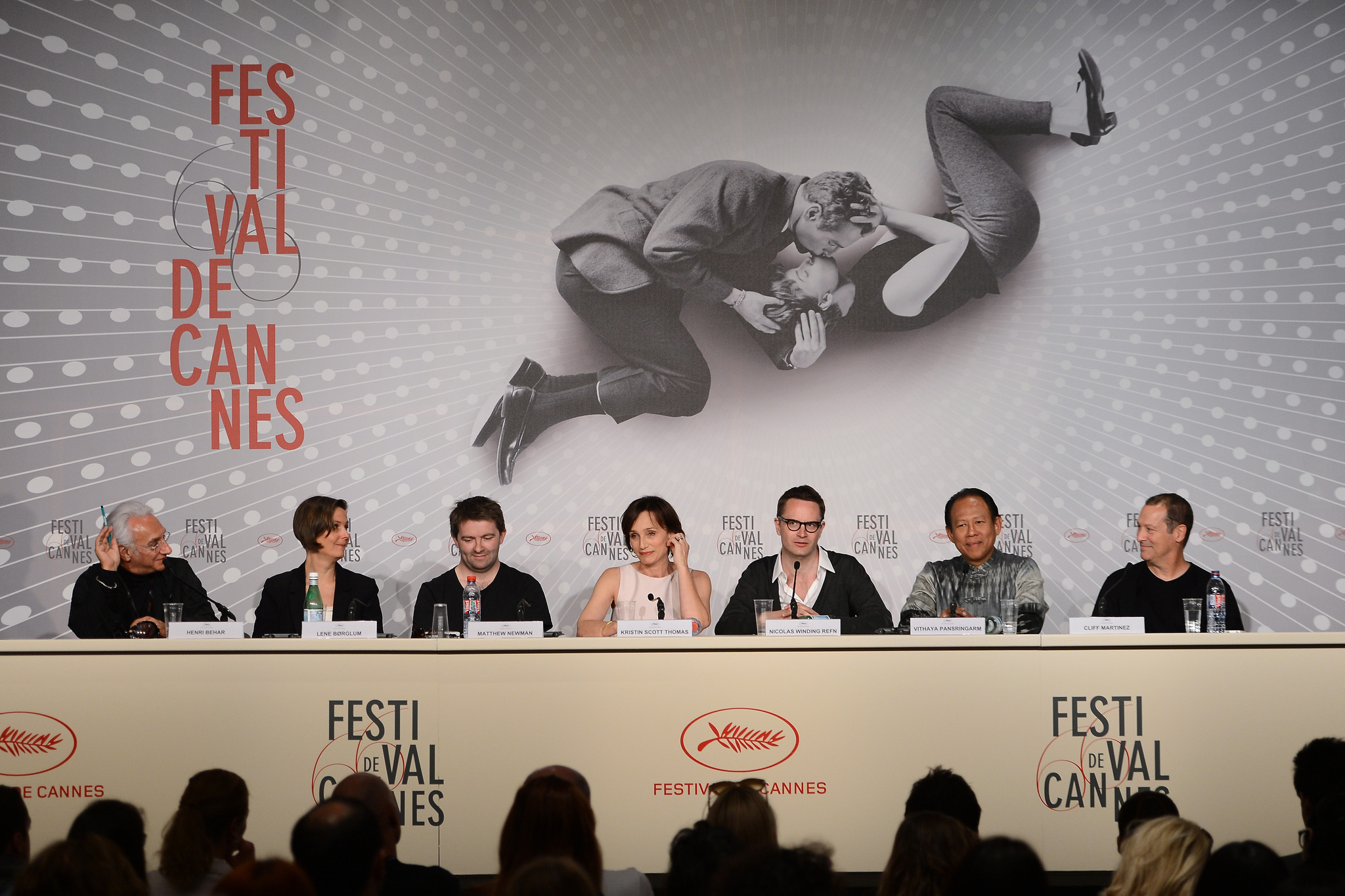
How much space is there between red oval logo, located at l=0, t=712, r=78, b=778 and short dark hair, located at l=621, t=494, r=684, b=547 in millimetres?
1924

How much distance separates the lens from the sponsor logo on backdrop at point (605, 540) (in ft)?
17.1

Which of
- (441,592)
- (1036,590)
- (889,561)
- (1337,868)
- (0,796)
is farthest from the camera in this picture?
(889,561)

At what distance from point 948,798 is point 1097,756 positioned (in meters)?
1.22

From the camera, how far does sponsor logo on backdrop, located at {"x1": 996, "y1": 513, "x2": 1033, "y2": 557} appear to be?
16.8 feet

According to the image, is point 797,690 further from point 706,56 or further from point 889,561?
point 706,56

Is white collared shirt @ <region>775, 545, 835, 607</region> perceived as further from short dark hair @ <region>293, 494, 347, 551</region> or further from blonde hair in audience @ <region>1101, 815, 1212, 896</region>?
blonde hair in audience @ <region>1101, 815, 1212, 896</region>

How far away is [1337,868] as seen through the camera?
187 cm

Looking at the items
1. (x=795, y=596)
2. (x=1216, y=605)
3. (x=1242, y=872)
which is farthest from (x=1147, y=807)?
(x=795, y=596)

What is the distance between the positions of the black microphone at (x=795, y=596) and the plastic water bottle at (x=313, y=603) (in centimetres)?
160

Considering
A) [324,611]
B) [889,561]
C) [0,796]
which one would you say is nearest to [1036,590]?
[889,561]

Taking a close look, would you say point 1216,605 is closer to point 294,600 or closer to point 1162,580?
point 1162,580

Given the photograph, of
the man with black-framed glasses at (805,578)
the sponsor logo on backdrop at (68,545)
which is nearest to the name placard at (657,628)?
the man with black-framed glasses at (805,578)

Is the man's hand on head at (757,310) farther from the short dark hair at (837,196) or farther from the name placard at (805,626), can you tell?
the name placard at (805,626)

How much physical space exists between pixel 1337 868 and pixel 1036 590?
2.25m
